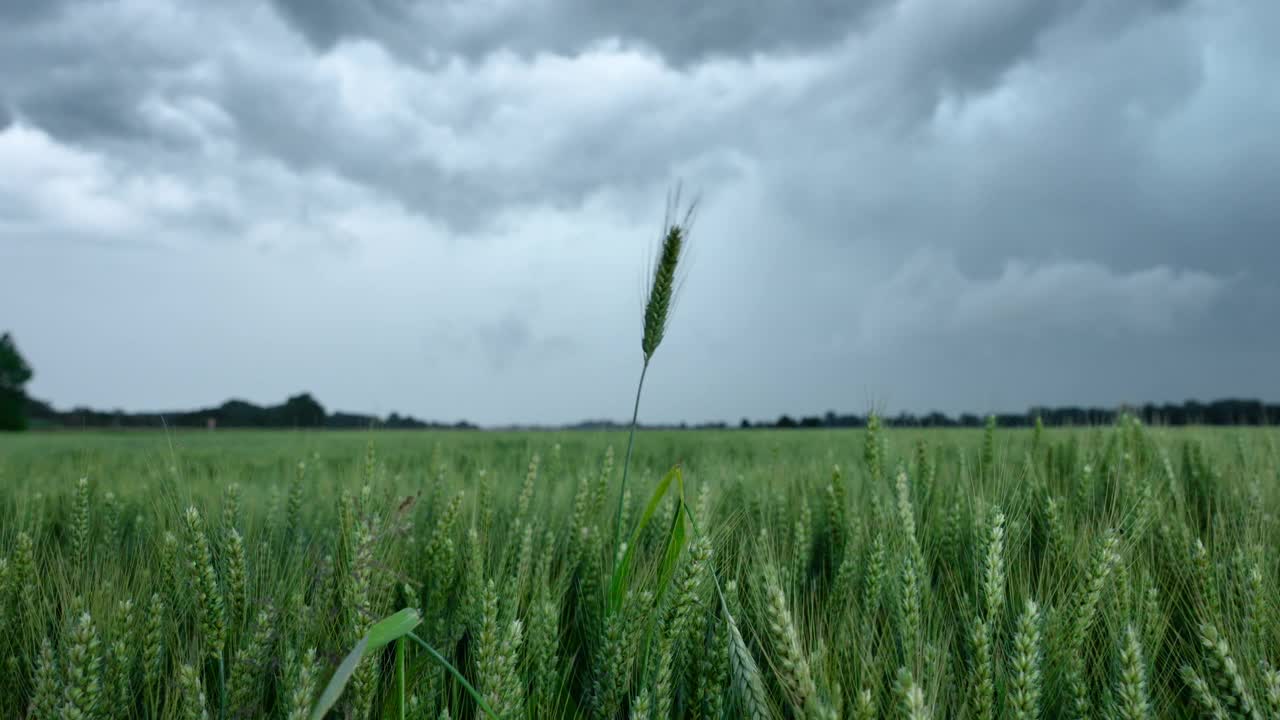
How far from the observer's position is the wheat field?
149 centimetres

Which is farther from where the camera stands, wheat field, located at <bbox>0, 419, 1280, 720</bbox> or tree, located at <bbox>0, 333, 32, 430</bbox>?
tree, located at <bbox>0, 333, 32, 430</bbox>

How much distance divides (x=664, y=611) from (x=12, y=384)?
6286 cm

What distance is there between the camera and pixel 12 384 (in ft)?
152

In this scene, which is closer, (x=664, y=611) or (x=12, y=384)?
(x=664, y=611)

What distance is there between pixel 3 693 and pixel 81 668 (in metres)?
0.95

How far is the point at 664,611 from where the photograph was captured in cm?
152

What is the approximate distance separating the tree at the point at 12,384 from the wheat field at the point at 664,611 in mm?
56211

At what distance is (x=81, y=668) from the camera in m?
1.42

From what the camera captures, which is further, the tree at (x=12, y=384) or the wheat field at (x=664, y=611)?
the tree at (x=12, y=384)

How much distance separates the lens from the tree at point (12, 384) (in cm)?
4384

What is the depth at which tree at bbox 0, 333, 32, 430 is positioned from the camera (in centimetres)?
4384

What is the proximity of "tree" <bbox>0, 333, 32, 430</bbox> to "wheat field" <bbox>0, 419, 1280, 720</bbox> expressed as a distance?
56.2m

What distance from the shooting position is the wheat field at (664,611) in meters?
1.49

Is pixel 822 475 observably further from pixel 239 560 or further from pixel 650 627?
pixel 239 560
